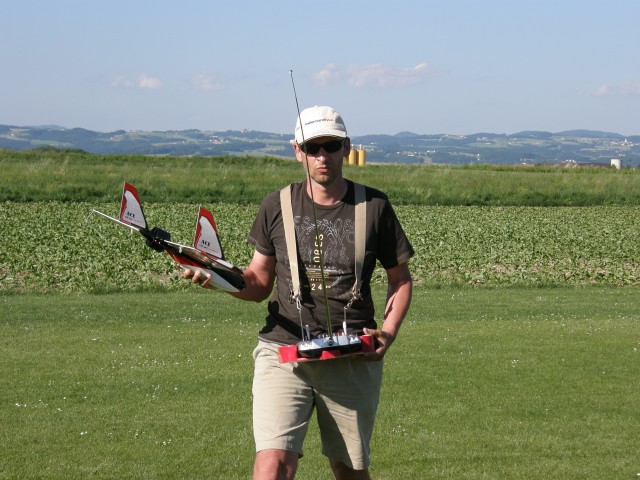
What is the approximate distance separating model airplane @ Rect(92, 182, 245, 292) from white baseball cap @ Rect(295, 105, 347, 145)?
1.86 ft

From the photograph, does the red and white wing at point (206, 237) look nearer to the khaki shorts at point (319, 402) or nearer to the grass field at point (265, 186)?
the khaki shorts at point (319, 402)

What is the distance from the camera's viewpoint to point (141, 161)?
61.4m

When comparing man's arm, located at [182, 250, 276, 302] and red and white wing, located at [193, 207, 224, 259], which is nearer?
red and white wing, located at [193, 207, 224, 259]

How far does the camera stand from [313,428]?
→ 7.70 metres

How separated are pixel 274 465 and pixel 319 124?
4.98ft

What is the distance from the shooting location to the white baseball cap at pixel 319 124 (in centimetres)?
461

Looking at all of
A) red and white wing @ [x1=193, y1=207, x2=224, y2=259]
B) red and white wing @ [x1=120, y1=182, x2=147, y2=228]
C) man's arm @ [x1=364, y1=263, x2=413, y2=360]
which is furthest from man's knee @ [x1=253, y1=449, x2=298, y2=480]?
red and white wing @ [x1=120, y1=182, x2=147, y2=228]

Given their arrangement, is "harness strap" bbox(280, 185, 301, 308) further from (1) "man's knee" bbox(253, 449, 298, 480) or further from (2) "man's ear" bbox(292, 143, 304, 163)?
(1) "man's knee" bbox(253, 449, 298, 480)

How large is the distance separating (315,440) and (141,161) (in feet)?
182

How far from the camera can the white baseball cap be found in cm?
461

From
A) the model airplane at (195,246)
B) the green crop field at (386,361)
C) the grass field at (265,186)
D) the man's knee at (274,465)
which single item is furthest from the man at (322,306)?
the grass field at (265,186)

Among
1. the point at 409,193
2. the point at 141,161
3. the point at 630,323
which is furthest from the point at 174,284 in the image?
the point at 141,161

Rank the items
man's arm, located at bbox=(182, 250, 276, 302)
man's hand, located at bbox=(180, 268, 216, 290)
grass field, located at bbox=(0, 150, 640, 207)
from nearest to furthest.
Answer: man's hand, located at bbox=(180, 268, 216, 290), man's arm, located at bbox=(182, 250, 276, 302), grass field, located at bbox=(0, 150, 640, 207)

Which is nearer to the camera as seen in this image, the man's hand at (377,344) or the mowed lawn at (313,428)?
the man's hand at (377,344)
